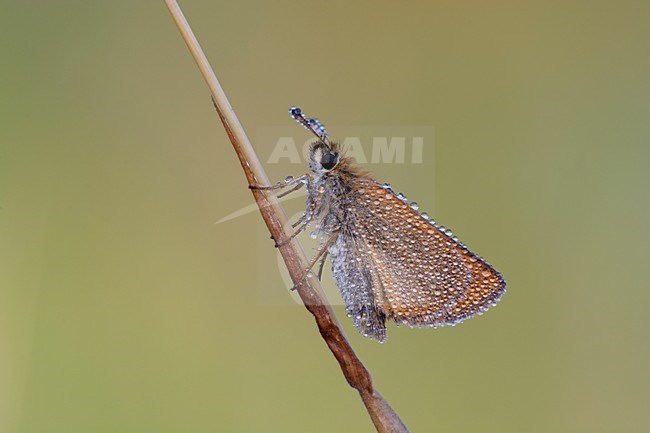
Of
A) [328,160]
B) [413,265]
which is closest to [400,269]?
[413,265]

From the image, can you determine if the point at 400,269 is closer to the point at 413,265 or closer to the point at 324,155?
the point at 413,265

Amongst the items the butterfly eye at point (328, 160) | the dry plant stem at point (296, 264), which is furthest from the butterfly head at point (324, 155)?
the dry plant stem at point (296, 264)

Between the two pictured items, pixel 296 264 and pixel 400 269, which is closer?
pixel 296 264

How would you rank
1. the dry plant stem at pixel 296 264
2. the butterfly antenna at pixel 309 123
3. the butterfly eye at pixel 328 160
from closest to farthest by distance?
the dry plant stem at pixel 296 264
the butterfly antenna at pixel 309 123
the butterfly eye at pixel 328 160

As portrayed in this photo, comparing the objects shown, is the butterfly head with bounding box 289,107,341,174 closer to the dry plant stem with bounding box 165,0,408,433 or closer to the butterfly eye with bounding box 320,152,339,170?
the butterfly eye with bounding box 320,152,339,170

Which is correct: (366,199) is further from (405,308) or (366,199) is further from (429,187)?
(429,187)

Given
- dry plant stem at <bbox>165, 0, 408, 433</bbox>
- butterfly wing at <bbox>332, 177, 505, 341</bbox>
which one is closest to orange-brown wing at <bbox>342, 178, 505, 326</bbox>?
butterfly wing at <bbox>332, 177, 505, 341</bbox>

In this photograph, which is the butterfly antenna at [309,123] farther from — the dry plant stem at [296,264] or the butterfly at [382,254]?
the dry plant stem at [296,264]
